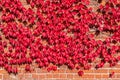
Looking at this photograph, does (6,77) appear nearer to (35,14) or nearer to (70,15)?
(35,14)

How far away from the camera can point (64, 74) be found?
16.3 ft

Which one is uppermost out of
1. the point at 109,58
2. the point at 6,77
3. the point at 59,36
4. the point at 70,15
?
the point at 70,15

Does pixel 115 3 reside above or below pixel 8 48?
above

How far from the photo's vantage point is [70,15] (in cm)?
486

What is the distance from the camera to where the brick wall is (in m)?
4.89

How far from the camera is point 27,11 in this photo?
193 inches

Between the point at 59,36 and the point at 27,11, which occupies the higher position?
the point at 27,11

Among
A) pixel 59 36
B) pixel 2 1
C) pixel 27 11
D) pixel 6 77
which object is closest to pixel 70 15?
pixel 59 36

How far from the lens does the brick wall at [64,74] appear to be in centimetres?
489

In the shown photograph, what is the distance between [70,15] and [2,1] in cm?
105

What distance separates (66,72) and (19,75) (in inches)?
28.7

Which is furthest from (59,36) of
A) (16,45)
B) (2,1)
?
(2,1)

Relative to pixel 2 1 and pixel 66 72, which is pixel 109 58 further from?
pixel 2 1

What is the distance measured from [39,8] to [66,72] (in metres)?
1.05
